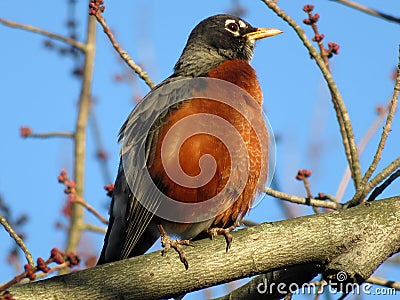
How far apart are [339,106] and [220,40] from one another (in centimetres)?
193

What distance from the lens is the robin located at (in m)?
4.52

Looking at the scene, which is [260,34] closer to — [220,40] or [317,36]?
[220,40]

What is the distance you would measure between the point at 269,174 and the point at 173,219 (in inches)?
31.8

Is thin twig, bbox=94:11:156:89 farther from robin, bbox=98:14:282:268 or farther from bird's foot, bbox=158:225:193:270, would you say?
bird's foot, bbox=158:225:193:270

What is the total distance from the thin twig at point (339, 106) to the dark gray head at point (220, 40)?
1175 millimetres

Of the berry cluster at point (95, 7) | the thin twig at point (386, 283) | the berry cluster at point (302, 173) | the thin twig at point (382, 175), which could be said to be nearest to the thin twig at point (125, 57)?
the berry cluster at point (95, 7)

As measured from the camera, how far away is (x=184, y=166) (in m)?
4.50

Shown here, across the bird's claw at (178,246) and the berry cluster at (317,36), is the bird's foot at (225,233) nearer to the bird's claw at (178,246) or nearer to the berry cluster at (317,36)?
the bird's claw at (178,246)

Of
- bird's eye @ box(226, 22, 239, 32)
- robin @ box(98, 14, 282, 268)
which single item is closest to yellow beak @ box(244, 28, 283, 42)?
bird's eye @ box(226, 22, 239, 32)

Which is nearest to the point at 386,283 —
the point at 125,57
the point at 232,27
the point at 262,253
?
the point at 262,253

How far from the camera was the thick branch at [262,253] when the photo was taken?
3.56 meters

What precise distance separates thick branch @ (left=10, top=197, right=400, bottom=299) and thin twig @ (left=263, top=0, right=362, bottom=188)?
0.58 metres

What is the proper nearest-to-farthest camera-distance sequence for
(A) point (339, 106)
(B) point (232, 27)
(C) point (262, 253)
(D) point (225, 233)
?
(C) point (262, 253), (D) point (225, 233), (A) point (339, 106), (B) point (232, 27)

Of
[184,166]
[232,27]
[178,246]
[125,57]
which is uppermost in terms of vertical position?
[232,27]
